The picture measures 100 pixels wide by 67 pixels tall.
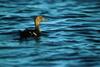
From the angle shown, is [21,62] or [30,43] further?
[30,43]

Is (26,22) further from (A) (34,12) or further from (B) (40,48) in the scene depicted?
(B) (40,48)

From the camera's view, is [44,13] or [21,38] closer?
[21,38]

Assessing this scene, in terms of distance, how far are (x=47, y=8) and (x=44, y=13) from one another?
143cm

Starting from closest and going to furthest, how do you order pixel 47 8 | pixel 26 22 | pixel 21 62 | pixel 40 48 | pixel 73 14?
pixel 21 62
pixel 40 48
pixel 26 22
pixel 73 14
pixel 47 8

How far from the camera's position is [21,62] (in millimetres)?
13000

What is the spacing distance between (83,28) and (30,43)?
Answer: 3.19 m

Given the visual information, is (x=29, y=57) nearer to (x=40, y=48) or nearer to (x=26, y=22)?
(x=40, y=48)

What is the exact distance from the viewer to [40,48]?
14.6m

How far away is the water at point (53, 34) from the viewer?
13273 millimetres

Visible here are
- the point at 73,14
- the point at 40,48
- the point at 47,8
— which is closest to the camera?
the point at 40,48

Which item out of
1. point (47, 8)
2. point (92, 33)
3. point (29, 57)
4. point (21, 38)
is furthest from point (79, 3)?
point (29, 57)

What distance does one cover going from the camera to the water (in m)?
13.3

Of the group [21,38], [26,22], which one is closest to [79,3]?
[26,22]

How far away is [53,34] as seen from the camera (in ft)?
54.4
